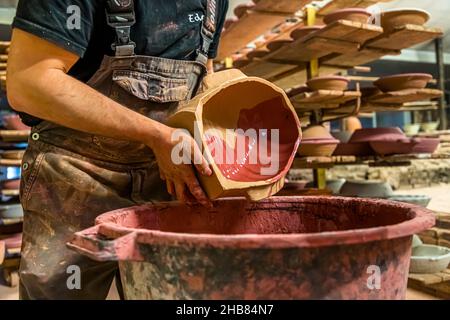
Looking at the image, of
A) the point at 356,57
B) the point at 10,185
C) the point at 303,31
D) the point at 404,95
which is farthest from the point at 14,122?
the point at 404,95

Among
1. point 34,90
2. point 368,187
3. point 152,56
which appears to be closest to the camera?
point 34,90

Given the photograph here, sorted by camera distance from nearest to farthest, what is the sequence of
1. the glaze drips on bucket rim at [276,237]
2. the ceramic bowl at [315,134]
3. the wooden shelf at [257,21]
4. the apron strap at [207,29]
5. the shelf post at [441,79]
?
the glaze drips on bucket rim at [276,237]
the apron strap at [207,29]
the ceramic bowl at [315,134]
the wooden shelf at [257,21]
the shelf post at [441,79]

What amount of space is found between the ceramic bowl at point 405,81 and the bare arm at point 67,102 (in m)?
2.88

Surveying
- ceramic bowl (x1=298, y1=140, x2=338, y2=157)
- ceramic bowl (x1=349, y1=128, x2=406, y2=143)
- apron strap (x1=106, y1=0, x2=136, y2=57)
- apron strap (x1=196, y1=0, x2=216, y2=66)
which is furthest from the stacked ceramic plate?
apron strap (x1=106, y1=0, x2=136, y2=57)

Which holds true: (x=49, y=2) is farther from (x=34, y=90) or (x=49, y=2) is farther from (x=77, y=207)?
(x=77, y=207)

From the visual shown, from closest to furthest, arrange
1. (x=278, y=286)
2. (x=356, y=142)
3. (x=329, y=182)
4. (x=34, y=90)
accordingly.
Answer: (x=278, y=286), (x=34, y=90), (x=356, y=142), (x=329, y=182)

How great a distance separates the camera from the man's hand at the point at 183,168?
112 cm

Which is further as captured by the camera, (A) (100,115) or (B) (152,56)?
(B) (152,56)

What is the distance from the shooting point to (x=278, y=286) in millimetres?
821

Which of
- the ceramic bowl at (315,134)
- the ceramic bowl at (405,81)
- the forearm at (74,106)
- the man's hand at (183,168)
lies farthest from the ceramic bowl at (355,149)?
the forearm at (74,106)

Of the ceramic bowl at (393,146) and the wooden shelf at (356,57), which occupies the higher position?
the wooden shelf at (356,57)

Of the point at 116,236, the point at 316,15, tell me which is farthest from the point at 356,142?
the point at 116,236

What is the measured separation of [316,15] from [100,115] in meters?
3.63

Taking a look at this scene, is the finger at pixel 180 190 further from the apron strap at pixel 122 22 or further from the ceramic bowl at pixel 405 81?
the ceramic bowl at pixel 405 81
